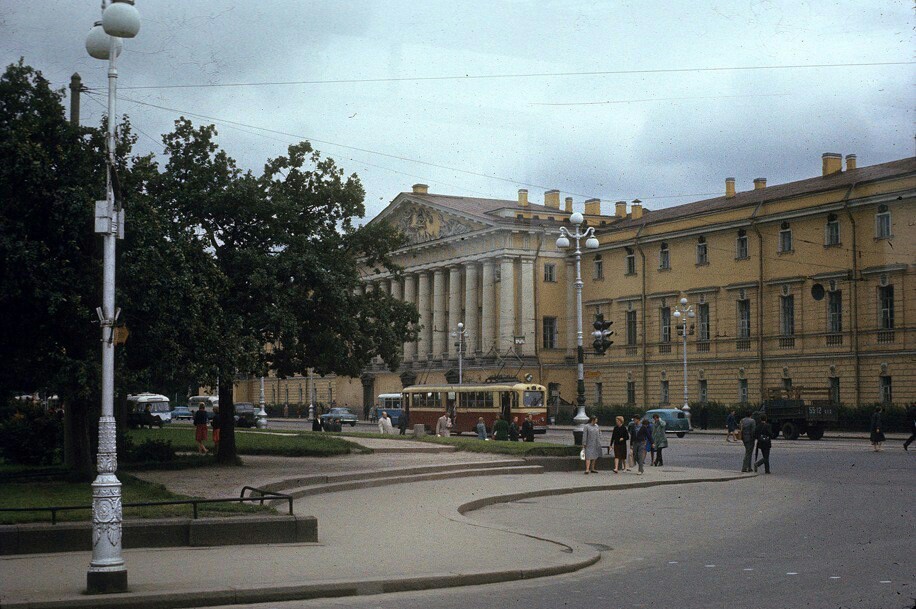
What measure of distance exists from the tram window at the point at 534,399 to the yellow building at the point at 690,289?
12.0 metres

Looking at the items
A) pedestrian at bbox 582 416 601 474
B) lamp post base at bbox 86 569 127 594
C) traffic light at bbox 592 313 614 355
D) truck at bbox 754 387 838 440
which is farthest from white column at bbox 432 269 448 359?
lamp post base at bbox 86 569 127 594

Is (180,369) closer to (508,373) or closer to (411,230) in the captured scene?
(508,373)

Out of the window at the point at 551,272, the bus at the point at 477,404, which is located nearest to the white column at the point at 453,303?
the window at the point at 551,272

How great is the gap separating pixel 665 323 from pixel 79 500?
6021 cm

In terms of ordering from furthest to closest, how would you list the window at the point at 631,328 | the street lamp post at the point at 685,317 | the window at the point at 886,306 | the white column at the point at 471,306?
the white column at the point at 471,306
the window at the point at 631,328
the street lamp post at the point at 685,317
the window at the point at 886,306

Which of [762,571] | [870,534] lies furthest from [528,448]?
[762,571]

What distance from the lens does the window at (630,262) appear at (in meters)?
78.5

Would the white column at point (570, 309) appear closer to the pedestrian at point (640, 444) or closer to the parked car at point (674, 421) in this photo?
the parked car at point (674, 421)

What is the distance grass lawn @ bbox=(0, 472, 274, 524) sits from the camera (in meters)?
16.0

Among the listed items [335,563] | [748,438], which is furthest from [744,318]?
[335,563]

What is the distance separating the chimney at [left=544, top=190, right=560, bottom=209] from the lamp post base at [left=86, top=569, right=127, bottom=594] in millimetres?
87560

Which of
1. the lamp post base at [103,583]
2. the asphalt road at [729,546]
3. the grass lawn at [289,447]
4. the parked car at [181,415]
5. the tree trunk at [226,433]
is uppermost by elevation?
the tree trunk at [226,433]

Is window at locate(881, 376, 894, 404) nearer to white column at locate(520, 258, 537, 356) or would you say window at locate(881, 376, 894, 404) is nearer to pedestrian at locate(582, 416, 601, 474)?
pedestrian at locate(582, 416, 601, 474)

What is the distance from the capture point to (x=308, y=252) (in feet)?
97.2
